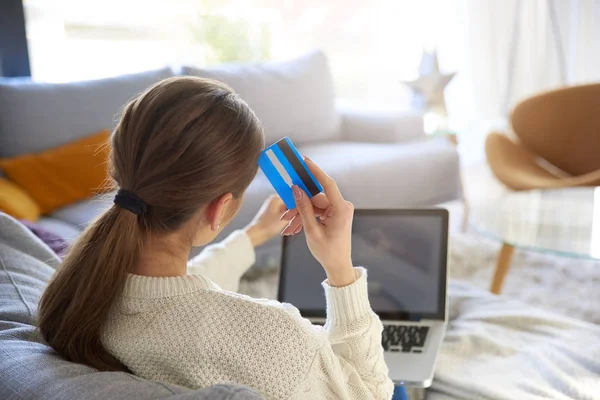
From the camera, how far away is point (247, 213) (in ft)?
8.97

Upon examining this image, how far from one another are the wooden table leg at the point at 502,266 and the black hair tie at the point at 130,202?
1.85 meters

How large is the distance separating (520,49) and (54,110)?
147 inches

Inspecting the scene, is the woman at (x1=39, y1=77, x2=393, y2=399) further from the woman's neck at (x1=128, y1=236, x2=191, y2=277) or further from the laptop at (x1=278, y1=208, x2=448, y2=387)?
the laptop at (x1=278, y1=208, x2=448, y2=387)

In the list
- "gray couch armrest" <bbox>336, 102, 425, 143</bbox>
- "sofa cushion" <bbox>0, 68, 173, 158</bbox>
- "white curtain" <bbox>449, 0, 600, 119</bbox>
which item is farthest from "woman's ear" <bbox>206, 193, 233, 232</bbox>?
"white curtain" <bbox>449, 0, 600, 119</bbox>

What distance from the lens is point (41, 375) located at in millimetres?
775

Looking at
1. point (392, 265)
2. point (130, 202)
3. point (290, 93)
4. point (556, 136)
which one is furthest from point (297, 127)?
point (130, 202)

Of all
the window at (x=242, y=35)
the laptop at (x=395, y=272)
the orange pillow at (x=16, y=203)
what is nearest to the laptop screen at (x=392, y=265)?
the laptop at (x=395, y=272)

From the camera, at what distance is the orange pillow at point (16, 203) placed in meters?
2.36

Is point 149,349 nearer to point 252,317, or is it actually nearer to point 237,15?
point 252,317

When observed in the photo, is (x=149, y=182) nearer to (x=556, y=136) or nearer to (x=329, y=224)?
(x=329, y=224)

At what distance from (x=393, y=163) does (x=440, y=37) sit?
2.35 m

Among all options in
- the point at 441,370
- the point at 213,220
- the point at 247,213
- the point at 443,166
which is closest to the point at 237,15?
the point at 443,166

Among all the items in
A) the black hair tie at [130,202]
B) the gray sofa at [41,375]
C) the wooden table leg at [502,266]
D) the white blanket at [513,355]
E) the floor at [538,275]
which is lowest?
the floor at [538,275]

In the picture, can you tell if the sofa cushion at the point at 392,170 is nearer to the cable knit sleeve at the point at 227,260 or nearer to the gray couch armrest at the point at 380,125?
the gray couch armrest at the point at 380,125
